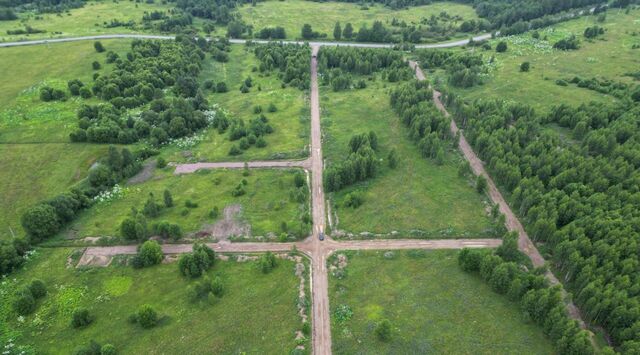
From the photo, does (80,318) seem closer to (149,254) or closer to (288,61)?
(149,254)

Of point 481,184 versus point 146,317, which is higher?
point 481,184

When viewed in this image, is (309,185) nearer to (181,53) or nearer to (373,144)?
(373,144)

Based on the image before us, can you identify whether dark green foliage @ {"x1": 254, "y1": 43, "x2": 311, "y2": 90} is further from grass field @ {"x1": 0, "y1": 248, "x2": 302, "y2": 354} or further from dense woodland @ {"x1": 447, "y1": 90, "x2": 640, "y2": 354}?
grass field @ {"x1": 0, "y1": 248, "x2": 302, "y2": 354}

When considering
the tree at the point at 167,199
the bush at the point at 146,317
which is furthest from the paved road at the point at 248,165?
the bush at the point at 146,317

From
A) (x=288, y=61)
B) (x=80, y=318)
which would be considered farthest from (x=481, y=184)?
(x=288, y=61)

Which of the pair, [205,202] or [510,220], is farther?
[205,202]

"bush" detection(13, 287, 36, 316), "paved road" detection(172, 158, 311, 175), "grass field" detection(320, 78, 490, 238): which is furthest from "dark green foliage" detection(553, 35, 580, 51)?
"bush" detection(13, 287, 36, 316)

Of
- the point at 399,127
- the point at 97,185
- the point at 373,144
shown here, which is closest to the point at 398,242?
the point at 373,144
